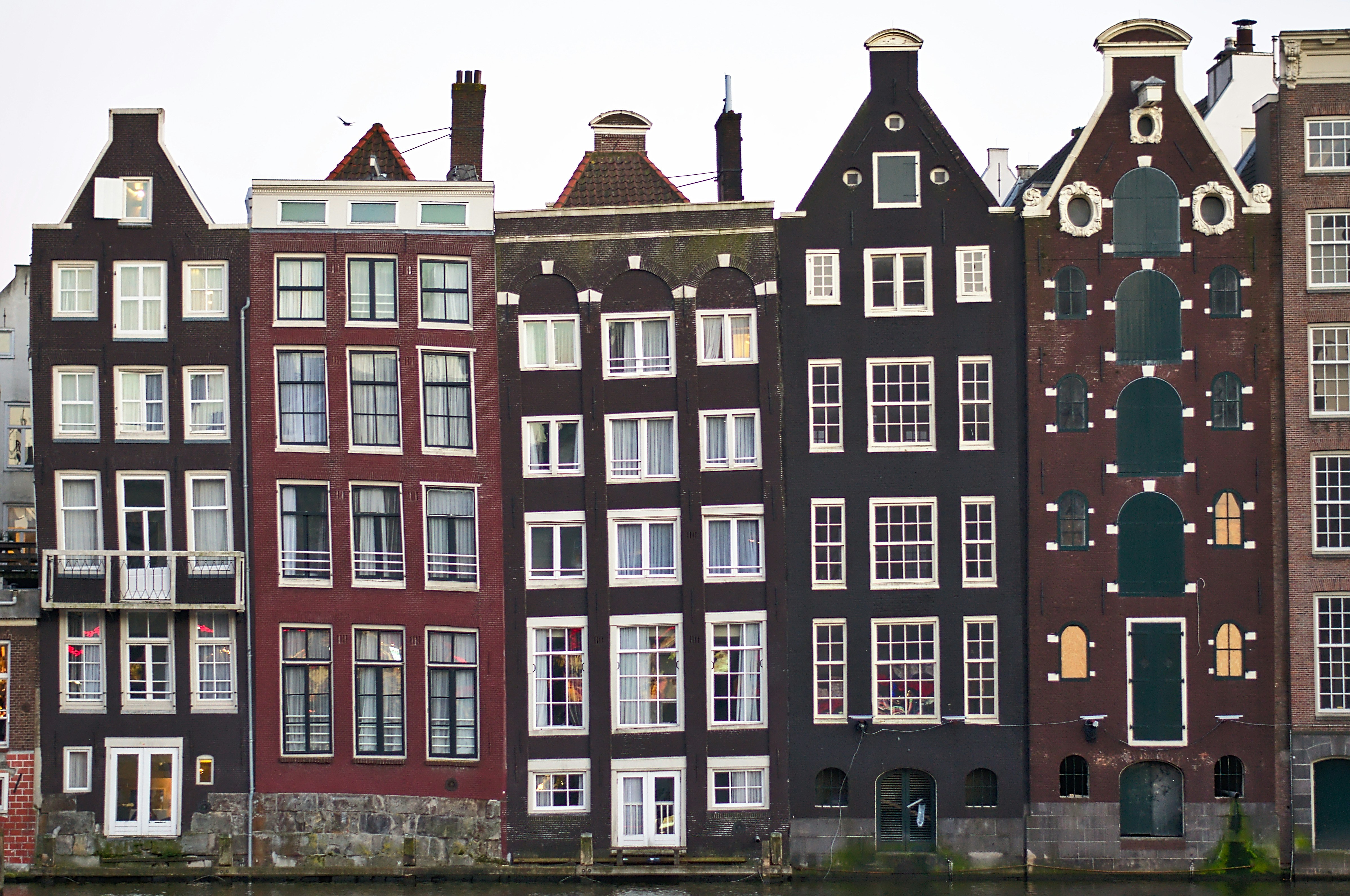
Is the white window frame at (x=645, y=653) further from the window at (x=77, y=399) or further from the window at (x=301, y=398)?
the window at (x=77, y=399)

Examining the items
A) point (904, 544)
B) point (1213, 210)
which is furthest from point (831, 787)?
point (1213, 210)

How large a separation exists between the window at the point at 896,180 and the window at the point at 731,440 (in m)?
6.56

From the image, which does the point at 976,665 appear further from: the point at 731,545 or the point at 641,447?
the point at 641,447

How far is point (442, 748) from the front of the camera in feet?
128

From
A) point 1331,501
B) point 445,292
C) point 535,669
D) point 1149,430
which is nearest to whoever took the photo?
point 1331,501

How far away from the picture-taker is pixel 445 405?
39.5 metres

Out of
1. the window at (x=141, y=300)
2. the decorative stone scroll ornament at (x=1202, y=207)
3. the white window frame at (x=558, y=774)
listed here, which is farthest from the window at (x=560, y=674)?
the decorative stone scroll ornament at (x=1202, y=207)

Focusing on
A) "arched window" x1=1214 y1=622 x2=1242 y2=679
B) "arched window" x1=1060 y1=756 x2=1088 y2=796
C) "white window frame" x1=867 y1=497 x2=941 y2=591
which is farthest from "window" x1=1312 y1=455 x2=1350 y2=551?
"white window frame" x1=867 y1=497 x2=941 y2=591

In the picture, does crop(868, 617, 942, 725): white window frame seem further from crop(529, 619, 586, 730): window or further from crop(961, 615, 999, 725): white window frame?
crop(529, 619, 586, 730): window

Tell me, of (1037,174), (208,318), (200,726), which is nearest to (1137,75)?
(1037,174)

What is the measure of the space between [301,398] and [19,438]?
570 inches

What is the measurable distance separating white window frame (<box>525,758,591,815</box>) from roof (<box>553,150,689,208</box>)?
14989 mm

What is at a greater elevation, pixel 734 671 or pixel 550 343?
pixel 550 343

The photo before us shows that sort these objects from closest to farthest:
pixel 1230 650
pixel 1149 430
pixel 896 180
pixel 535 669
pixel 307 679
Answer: pixel 1230 650 < pixel 1149 430 < pixel 896 180 < pixel 535 669 < pixel 307 679
